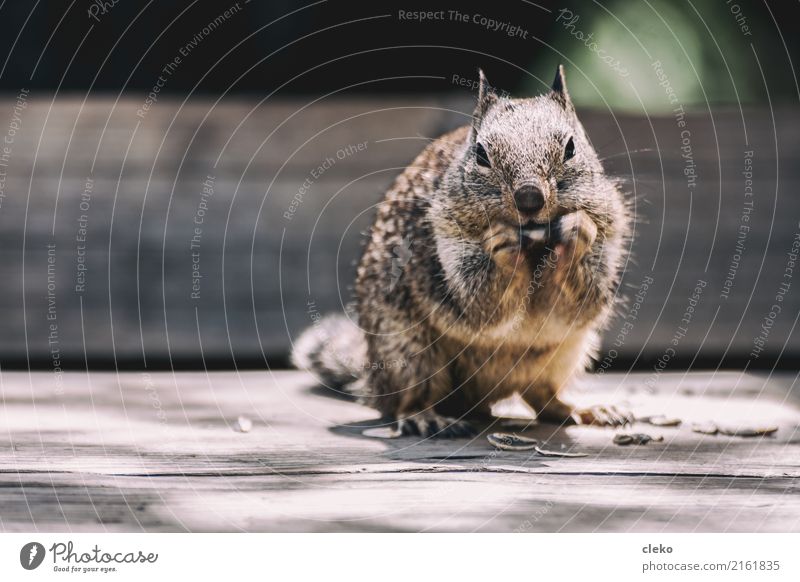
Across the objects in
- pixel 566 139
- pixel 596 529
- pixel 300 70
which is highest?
pixel 300 70

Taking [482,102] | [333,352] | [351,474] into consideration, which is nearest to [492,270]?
[482,102]

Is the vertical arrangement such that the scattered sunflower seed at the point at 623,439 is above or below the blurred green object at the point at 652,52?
below

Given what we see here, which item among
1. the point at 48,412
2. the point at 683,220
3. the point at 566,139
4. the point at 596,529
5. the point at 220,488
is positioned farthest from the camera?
the point at 683,220

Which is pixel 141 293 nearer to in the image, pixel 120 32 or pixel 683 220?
pixel 120 32

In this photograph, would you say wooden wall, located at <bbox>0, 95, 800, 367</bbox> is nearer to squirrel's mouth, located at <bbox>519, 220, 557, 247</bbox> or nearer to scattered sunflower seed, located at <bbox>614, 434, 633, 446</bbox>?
scattered sunflower seed, located at <bbox>614, 434, 633, 446</bbox>

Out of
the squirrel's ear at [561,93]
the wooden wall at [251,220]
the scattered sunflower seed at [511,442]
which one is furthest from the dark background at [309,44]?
the scattered sunflower seed at [511,442]

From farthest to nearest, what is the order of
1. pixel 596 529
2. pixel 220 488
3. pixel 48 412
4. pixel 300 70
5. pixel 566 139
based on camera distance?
pixel 300 70 < pixel 48 412 < pixel 566 139 < pixel 220 488 < pixel 596 529

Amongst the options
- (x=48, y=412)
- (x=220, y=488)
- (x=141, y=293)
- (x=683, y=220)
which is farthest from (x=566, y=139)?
(x=141, y=293)

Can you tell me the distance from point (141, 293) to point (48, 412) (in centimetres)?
70

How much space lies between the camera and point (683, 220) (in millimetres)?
2559

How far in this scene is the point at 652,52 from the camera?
2.49 m

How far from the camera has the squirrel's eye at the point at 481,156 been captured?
1.67 meters

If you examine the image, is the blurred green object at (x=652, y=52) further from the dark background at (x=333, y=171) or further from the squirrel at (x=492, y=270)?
the squirrel at (x=492, y=270)

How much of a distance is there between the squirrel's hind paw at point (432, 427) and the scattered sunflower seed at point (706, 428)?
1.45 ft
